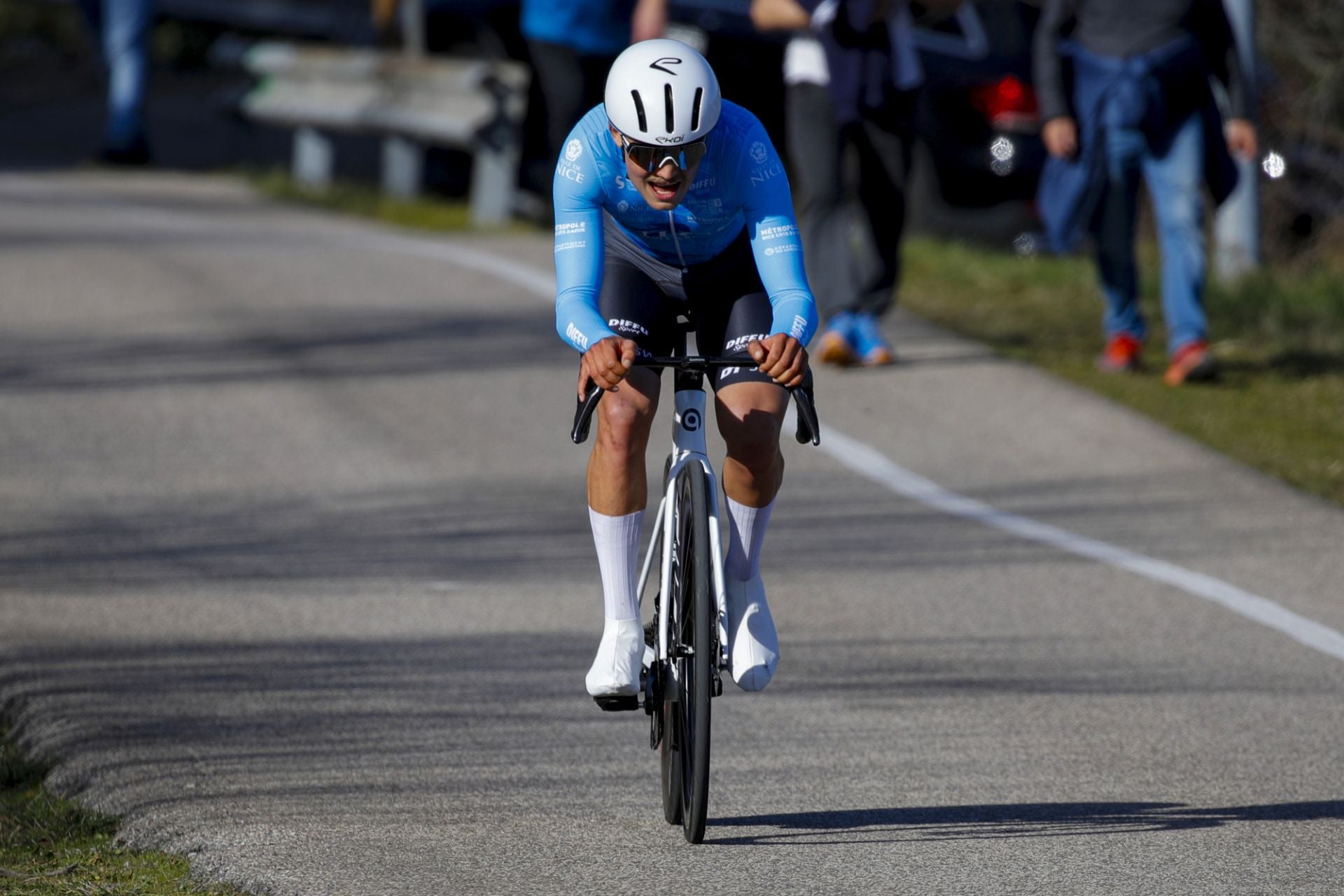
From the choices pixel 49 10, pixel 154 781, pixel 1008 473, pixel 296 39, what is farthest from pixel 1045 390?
pixel 49 10

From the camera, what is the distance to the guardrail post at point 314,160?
17.3 meters

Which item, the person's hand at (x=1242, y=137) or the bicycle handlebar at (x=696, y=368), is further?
the person's hand at (x=1242, y=137)

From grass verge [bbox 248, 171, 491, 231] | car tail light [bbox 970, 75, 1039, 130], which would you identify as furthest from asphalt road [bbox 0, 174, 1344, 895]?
grass verge [bbox 248, 171, 491, 231]

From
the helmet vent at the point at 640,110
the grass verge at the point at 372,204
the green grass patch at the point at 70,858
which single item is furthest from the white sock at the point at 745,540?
the grass verge at the point at 372,204

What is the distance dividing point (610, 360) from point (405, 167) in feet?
41.0

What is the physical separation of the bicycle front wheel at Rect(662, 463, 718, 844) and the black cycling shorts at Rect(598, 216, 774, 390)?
44 centimetres

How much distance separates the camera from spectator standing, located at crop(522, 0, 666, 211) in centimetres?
1183

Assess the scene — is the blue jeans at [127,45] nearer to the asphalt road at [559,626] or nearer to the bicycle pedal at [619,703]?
the asphalt road at [559,626]

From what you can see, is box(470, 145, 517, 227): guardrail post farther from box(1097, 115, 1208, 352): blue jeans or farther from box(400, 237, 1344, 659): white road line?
box(400, 237, 1344, 659): white road line

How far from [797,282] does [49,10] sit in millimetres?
30882

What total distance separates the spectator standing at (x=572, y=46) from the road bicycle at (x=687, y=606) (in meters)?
7.27

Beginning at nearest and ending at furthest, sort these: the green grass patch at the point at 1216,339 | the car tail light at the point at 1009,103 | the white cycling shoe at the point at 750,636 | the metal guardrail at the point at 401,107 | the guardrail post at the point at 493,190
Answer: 1. the white cycling shoe at the point at 750,636
2. the green grass patch at the point at 1216,339
3. the car tail light at the point at 1009,103
4. the metal guardrail at the point at 401,107
5. the guardrail post at the point at 493,190

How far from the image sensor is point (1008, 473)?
8.80 m

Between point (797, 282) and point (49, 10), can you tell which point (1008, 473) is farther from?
point (49, 10)
